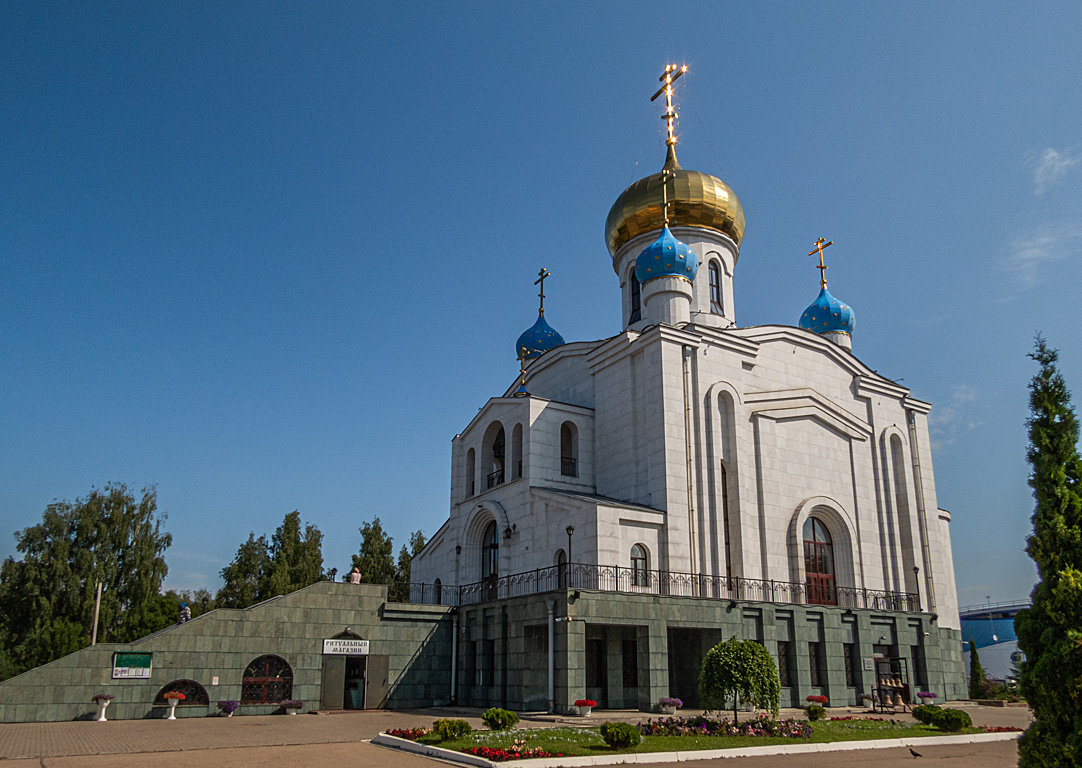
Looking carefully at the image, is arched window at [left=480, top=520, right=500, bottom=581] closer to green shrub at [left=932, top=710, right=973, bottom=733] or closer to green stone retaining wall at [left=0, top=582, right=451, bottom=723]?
green stone retaining wall at [left=0, top=582, right=451, bottom=723]

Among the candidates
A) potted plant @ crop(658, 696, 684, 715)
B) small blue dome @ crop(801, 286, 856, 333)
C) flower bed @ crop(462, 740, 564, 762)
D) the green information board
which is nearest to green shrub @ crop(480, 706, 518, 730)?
flower bed @ crop(462, 740, 564, 762)

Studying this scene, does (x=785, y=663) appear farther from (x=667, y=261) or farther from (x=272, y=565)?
(x=272, y=565)

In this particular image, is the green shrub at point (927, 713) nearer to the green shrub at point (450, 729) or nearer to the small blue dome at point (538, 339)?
the green shrub at point (450, 729)

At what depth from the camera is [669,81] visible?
3055 centimetres

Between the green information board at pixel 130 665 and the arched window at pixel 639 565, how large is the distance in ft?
39.8

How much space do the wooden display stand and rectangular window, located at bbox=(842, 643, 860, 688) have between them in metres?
0.61

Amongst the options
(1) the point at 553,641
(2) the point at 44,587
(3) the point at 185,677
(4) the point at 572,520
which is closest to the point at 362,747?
(1) the point at 553,641

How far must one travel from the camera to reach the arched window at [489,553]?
25558 millimetres

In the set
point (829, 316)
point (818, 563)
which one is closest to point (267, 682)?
point (818, 563)

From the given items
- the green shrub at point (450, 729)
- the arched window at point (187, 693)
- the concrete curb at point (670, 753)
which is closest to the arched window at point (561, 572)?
the green shrub at point (450, 729)

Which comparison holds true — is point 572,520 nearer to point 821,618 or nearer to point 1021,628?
point 821,618

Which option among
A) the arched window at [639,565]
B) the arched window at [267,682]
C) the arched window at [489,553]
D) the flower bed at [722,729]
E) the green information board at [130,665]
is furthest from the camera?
the arched window at [489,553]

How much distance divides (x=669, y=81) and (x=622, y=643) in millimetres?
20901

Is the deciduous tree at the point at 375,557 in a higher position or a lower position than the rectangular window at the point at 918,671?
higher
